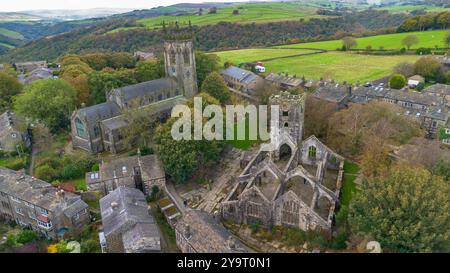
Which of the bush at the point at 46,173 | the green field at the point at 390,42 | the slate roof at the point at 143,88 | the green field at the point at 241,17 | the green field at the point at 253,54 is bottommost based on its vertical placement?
the bush at the point at 46,173

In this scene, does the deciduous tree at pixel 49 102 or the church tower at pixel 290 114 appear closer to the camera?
the church tower at pixel 290 114

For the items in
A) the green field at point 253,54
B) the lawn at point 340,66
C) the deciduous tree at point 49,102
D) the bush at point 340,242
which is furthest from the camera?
the green field at point 253,54

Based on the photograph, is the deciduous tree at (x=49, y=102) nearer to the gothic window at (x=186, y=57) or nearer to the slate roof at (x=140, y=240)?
the gothic window at (x=186, y=57)

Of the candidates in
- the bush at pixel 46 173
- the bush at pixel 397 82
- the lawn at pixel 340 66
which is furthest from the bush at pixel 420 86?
the bush at pixel 46 173

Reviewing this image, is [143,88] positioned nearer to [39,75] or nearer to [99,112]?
[99,112]

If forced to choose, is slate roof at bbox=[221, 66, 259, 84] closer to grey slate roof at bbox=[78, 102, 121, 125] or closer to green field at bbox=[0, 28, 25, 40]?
grey slate roof at bbox=[78, 102, 121, 125]

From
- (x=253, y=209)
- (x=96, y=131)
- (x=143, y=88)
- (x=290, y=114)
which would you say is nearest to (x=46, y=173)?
(x=96, y=131)
